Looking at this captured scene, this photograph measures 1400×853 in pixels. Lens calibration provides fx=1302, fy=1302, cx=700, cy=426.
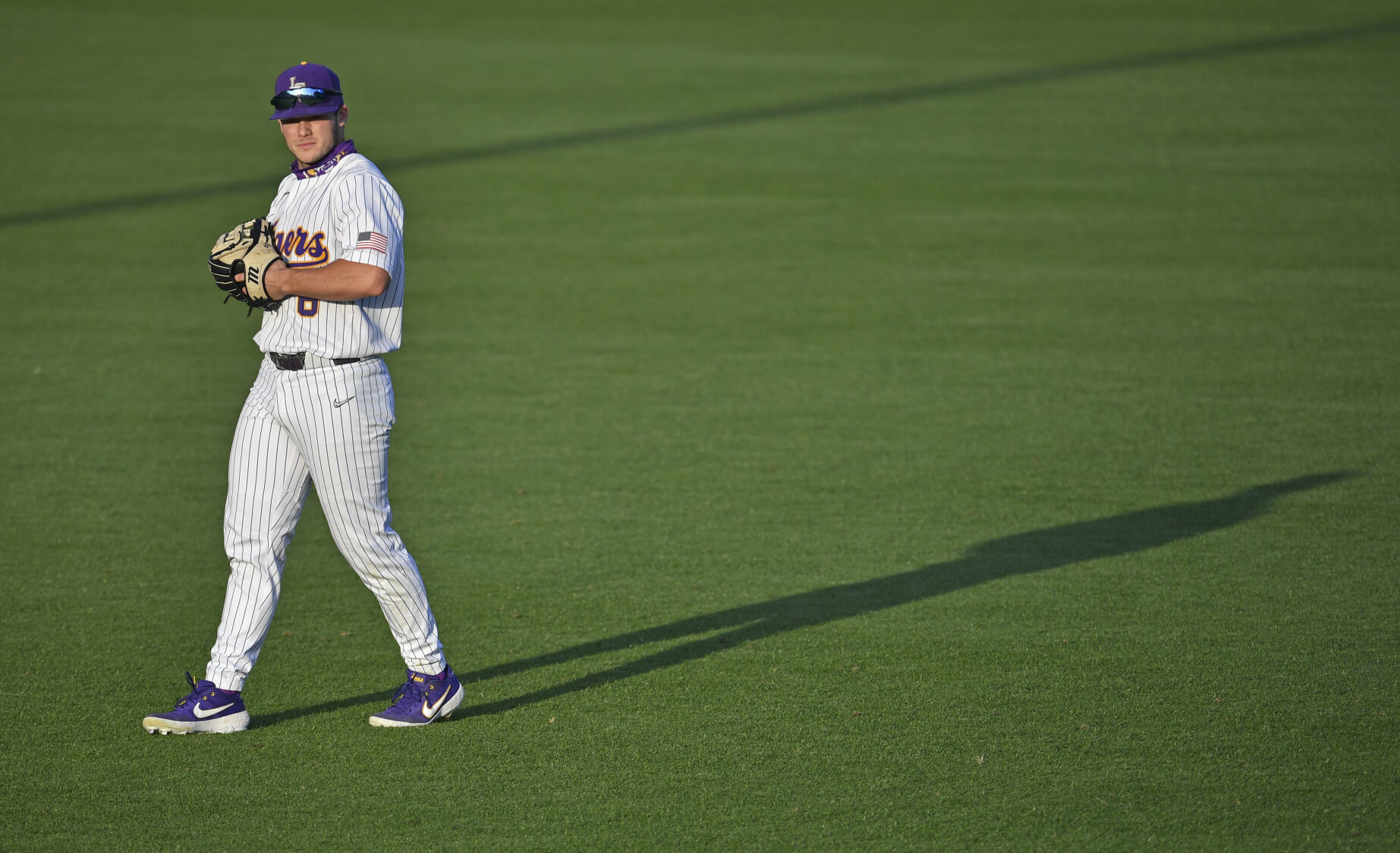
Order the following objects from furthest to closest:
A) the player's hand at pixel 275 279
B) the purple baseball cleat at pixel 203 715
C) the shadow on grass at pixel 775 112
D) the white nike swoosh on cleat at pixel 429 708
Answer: the shadow on grass at pixel 775 112 → the white nike swoosh on cleat at pixel 429 708 → the purple baseball cleat at pixel 203 715 → the player's hand at pixel 275 279

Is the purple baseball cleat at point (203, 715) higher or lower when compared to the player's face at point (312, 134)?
lower

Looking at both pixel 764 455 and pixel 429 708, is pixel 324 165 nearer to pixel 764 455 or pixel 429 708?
pixel 429 708

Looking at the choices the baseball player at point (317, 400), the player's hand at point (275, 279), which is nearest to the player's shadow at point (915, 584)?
the baseball player at point (317, 400)

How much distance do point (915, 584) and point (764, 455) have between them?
6.09ft

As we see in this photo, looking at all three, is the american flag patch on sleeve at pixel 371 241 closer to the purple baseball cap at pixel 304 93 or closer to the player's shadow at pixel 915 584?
the purple baseball cap at pixel 304 93

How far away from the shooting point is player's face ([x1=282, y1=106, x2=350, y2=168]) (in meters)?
4.06

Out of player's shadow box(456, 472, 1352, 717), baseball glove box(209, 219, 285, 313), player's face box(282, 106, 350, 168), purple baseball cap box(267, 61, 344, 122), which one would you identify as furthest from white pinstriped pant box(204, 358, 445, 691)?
purple baseball cap box(267, 61, 344, 122)

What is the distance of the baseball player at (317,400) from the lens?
3.97 m

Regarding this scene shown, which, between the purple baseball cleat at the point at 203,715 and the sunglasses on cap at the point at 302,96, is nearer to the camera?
the sunglasses on cap at the point at 302,96

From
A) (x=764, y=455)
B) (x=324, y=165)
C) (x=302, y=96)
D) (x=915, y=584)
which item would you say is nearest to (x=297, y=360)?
(x=324, y=165)

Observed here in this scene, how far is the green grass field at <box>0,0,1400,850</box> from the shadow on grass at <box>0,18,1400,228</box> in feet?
0.34

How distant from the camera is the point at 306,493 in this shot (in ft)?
14.1

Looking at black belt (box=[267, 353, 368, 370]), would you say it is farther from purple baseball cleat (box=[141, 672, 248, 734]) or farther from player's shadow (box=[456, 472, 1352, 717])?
player's shadow (box=[456, 472, 1352, 717])

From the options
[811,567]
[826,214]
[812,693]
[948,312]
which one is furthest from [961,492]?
[826,214]
